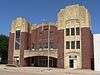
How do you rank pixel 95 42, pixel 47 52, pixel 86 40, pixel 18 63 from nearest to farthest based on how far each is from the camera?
pixel 95 42, pixel 86 40, pixel 47 52, pixel 18 63

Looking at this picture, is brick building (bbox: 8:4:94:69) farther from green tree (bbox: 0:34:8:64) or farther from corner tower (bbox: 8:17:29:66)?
green tree (bbox: 0:34:8:64)

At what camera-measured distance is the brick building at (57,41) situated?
6712cm

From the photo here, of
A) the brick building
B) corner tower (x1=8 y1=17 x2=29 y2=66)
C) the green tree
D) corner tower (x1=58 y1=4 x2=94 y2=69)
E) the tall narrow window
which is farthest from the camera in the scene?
the green tree

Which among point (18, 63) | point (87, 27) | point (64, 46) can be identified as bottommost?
point (18, 63)

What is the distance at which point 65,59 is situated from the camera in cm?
6875

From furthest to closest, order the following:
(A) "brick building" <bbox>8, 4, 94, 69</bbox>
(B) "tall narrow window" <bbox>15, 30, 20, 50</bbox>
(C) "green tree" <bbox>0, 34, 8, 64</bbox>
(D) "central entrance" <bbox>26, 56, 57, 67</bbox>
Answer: (C) "green tree" <bbox>0, 34, 8, 64</bbox> → (B) "tall narrow window" <bbox>15, 30, 20, 50</bbox> → (D) "central entrance" <bbox>26, 56, 57, 67</bbox> → (A) "brick building" <bbox>8, 4, 94, 69</bbox>

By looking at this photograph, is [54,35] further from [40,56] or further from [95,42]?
[95,42]

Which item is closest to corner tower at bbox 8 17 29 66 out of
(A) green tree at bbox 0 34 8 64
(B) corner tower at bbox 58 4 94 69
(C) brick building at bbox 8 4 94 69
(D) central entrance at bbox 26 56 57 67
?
(C) brick building at bbox 8 4 94 69

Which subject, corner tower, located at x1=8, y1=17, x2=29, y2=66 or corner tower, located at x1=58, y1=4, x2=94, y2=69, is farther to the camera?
corner tower, located at x1=8, y1=17, x2=29, y2=66

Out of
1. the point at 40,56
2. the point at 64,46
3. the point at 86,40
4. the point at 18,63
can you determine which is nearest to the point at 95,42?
the point at 86,40

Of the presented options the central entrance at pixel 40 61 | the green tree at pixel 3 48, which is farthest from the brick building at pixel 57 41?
the green tree at pixel 3 48

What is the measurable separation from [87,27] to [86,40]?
3354 mm

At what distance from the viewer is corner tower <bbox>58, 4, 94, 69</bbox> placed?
66312mm

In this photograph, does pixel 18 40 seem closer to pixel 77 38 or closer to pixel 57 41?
pixel 57 41
